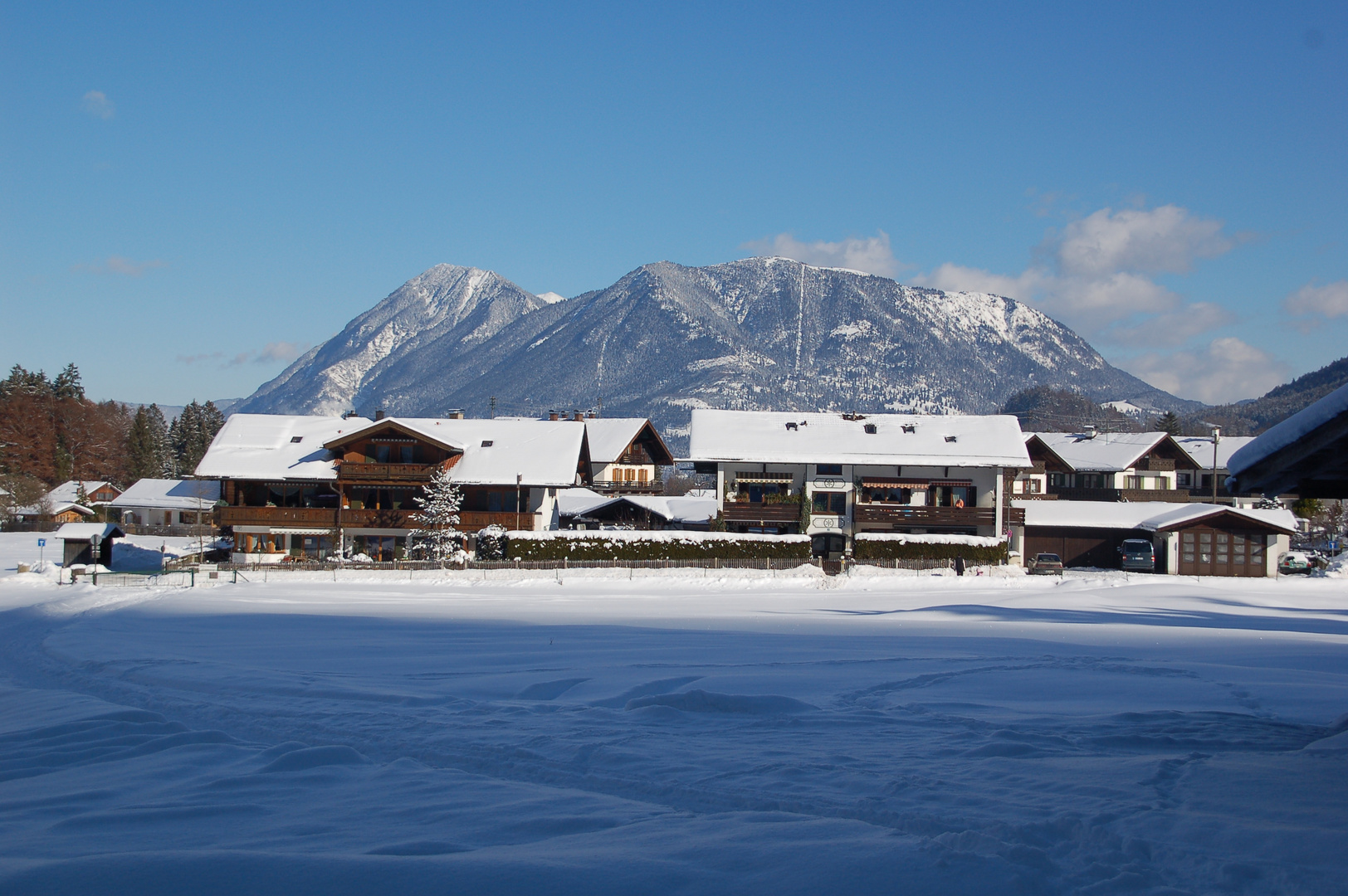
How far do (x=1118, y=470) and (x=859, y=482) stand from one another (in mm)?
31391

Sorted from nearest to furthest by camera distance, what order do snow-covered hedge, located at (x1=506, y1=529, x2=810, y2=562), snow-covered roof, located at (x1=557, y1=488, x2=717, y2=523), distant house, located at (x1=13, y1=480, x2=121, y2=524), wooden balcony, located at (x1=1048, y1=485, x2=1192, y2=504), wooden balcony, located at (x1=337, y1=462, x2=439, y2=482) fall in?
1. snow-covered hedge, located at (x1=506, y1=529, x2=810, y2=562)
2. wooden balcony, located at (x1=337, y1=462, x2=439, y2=482)
3. snow-covered roof, located at (x1=557, y1=488, x2=717, y2=523)
4. wooden balcony, located at (x1=1048, y1=485, x2=1192, y2=504)
5. distant house, located at (x1=13, y1=480, x2=121, y2=524)

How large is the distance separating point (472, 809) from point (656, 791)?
1466 mm

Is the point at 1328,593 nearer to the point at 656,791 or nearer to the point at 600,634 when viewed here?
the point at 600,634

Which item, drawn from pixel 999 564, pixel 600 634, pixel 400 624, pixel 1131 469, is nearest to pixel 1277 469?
pixel 600 634

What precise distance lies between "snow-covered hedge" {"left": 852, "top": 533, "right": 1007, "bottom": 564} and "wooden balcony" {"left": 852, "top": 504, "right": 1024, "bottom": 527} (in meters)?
3.16

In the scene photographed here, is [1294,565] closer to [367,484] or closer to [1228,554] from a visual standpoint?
[1228,554]

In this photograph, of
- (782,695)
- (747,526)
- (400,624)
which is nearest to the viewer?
(782,695)

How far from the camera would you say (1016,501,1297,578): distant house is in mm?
46969

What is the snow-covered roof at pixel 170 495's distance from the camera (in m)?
78.3

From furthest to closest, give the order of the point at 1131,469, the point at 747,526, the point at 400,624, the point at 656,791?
1. the point at 1131,469
2. the point at 747,526
3. the point at 400,624
4. the point at 656,791

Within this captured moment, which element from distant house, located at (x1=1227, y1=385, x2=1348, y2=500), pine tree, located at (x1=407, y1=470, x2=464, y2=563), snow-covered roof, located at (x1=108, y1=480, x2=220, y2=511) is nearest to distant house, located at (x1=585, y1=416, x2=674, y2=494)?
pine tree, located at (x1=407, y1=470, x2=464, y2=563)

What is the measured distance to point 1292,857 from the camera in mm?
5668

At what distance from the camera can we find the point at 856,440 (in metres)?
50.4

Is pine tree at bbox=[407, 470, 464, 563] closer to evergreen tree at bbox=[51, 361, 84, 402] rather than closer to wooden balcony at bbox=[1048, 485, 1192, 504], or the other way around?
wooden balcony at bbox=[1048, 485, 1192, 504]
